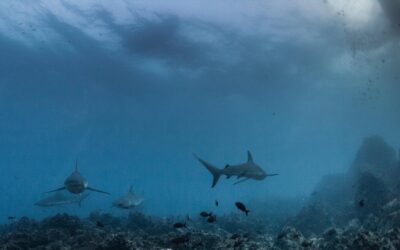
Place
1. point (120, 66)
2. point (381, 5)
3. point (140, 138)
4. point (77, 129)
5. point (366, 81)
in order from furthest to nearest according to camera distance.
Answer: point (140, 138) < point (77, 129) < point (366, 81) < point (120, 66) < point (381, 5)

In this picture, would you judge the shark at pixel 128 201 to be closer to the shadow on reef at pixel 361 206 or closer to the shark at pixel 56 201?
the shadow on reef at pixel 361 206

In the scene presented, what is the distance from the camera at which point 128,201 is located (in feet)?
38.7

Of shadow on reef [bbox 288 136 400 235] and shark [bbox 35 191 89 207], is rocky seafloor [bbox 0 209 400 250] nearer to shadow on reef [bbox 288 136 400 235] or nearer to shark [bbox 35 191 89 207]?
shadow on reef [bbox 288 136 400 235]

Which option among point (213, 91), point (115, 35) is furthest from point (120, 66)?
point (213, 91)

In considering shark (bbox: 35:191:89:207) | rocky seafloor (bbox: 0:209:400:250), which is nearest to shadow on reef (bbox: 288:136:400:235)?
rocky seafloor (bbox: 0:209:400:250)

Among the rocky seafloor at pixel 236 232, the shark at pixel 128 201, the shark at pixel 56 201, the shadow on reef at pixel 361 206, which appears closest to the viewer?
the rocky seafloor at pixel 236 232

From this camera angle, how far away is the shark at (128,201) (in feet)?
38.0

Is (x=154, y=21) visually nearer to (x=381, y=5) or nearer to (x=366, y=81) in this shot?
(x=381, y=5)

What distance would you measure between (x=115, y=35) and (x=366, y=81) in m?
30.0

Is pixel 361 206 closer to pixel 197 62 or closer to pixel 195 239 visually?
pixel 195 239

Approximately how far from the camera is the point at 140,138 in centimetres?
9125

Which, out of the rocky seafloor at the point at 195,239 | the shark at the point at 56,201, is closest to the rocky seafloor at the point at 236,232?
the rocky seafloor at the point at 195,239

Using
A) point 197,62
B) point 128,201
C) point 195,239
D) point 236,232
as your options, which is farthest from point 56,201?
point 197,62

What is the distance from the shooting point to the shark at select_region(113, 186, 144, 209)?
38.0 feet
